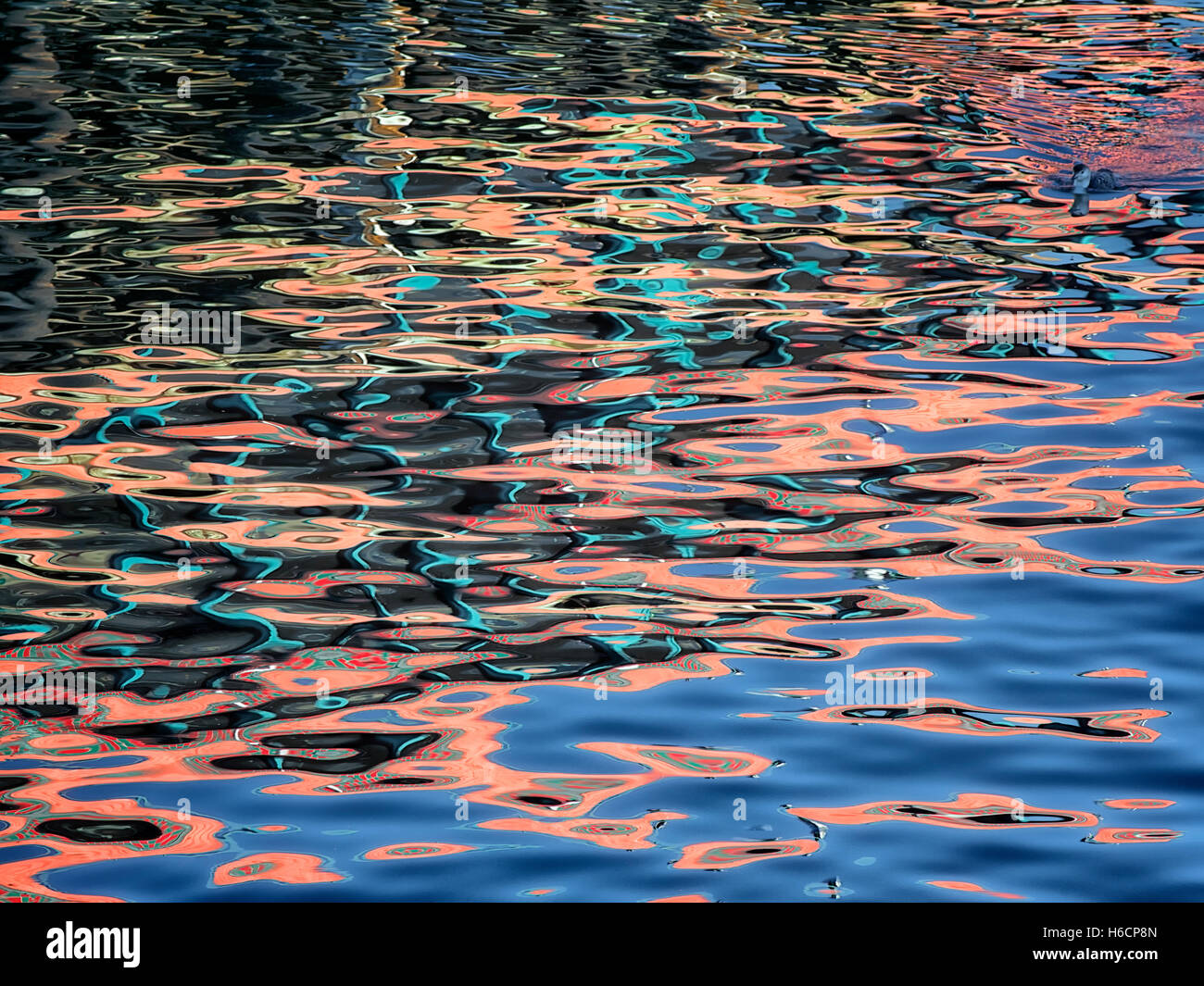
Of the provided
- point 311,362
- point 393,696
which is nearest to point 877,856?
point 393,696

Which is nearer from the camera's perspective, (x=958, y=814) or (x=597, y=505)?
(x=958, y=814)

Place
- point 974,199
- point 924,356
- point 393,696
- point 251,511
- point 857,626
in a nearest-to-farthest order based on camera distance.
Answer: point 393,696
point 857,626
point 251,511
point 924,356
point 974,199

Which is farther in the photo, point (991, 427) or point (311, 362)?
point (311, 362)

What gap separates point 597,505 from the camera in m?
4.79

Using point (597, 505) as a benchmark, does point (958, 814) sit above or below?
below

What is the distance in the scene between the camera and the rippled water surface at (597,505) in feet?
10.7

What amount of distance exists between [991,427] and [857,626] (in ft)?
5.12

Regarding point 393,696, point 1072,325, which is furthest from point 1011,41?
point 393,696

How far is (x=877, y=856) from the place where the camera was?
3109 millimetres

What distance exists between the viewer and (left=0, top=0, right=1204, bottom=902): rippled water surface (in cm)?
325
